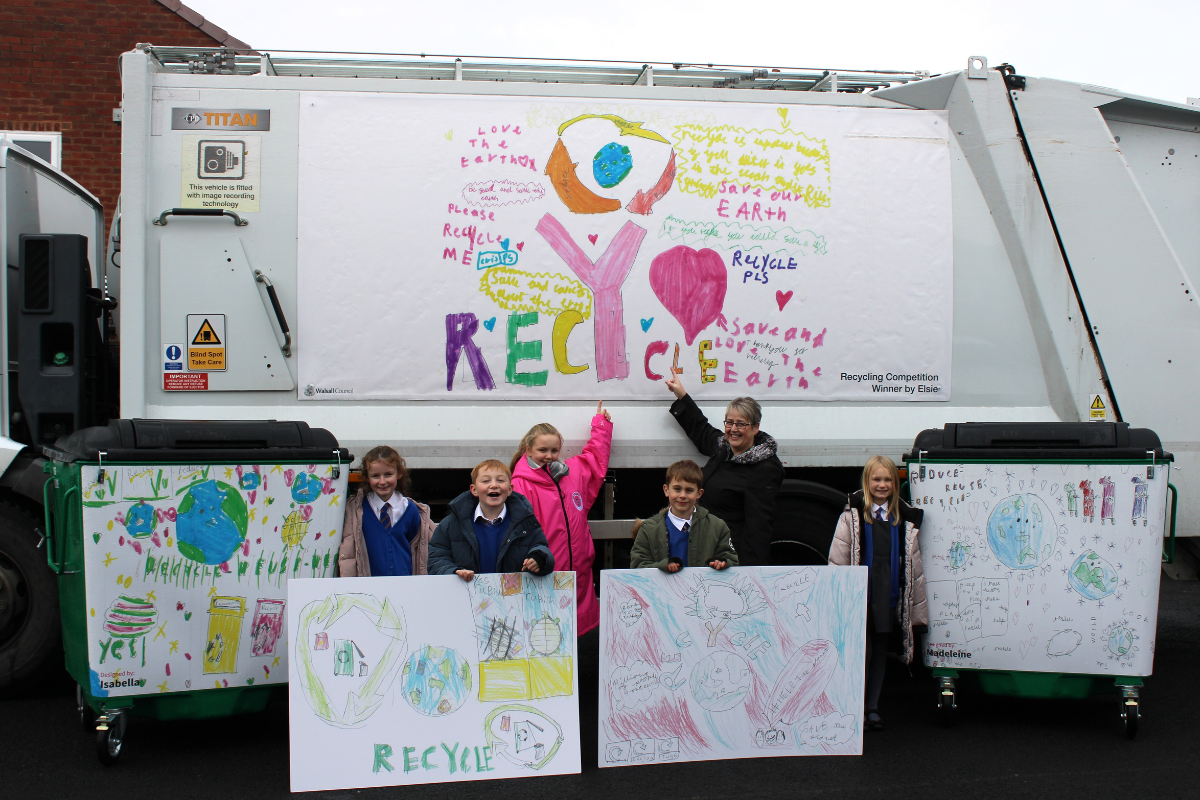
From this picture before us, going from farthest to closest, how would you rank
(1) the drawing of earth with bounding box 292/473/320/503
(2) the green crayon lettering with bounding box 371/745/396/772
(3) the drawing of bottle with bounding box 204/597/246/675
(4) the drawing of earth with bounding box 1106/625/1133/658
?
(4) the drawing of earth with bounding box 1106/625/1133/658 → (1) the drawing of earth with bounding box 292/473/320/503 → (3) the drawing of bottle with bounding box 204/597/246/675 → (2) the green crayon lettering with bounding box 371/745/396/772

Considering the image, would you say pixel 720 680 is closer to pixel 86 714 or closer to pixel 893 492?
pixel 893 492

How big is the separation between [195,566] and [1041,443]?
11.9 ft

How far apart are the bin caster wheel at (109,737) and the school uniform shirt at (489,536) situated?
151 cm

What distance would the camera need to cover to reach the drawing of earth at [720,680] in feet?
11.4

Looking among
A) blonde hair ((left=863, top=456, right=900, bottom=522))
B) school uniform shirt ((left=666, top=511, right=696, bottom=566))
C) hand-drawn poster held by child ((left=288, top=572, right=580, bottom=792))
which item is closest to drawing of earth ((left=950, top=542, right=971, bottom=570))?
blonde hair ((left=863, top=456, right=900, bottom=522))

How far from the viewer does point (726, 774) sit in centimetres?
341

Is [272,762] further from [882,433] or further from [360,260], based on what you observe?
[882,433]

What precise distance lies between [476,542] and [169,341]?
181cm

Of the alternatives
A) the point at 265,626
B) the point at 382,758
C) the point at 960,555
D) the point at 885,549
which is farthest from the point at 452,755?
the point at 960,555

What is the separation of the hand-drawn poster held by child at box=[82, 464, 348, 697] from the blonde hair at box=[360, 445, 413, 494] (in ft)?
0.61

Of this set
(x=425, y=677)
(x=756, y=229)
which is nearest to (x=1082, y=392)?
(x=756, y=229)

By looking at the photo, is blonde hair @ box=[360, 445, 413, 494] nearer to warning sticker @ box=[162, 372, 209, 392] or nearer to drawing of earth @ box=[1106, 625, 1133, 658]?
warning sticker @ box=[162, 372, 209, 392]

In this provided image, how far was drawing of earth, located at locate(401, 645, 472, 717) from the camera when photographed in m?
3.28

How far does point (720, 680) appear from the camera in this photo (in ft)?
11.4
